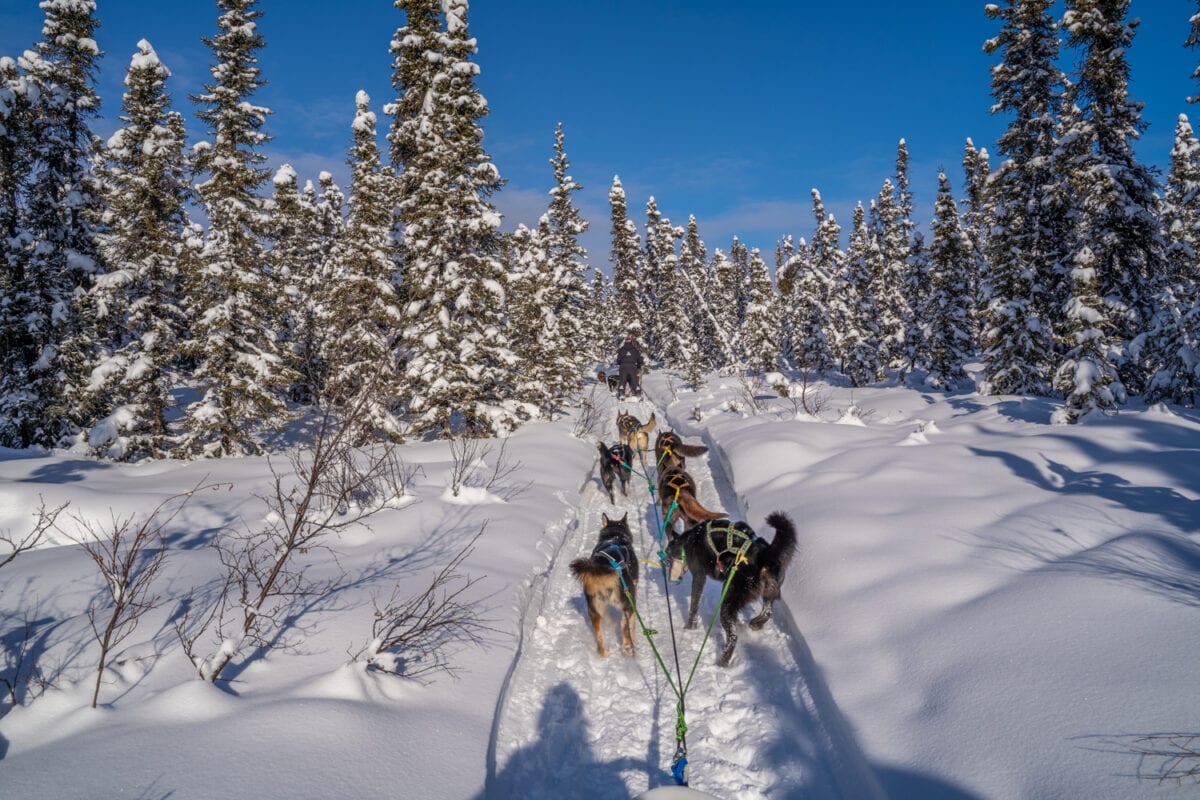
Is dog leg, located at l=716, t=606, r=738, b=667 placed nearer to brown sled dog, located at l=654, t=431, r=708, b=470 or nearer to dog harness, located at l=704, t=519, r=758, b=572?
dog harness, located at l=704, t=519, r=758, b=572

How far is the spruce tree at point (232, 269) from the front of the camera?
14.2 metres

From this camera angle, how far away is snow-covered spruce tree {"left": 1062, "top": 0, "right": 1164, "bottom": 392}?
14484 mm

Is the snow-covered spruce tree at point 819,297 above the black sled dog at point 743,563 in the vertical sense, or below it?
above

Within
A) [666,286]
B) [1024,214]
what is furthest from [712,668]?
[666,286]

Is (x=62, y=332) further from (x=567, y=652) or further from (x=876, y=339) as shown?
(x=876, y=339)

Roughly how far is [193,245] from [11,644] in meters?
16.3

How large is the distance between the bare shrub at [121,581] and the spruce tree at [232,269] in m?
7.59

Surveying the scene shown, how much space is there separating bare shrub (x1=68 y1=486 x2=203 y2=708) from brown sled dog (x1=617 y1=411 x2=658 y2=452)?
8.68 meters

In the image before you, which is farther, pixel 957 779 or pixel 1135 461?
pixel 1135 461

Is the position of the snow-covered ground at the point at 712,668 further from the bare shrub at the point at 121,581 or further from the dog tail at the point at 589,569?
the dog tail at the point at 589,569

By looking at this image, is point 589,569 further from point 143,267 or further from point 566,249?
point 566,249

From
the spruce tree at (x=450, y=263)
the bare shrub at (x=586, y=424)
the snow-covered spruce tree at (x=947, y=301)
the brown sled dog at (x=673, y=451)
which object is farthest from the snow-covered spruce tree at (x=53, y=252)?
the snow-covered spruce tree at (x=947, y=301)

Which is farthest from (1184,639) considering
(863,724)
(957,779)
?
(863,724)

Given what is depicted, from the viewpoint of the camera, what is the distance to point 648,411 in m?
21.9
